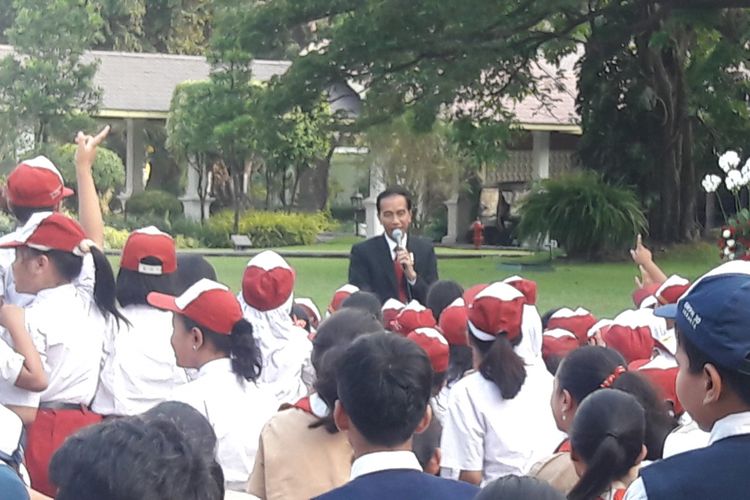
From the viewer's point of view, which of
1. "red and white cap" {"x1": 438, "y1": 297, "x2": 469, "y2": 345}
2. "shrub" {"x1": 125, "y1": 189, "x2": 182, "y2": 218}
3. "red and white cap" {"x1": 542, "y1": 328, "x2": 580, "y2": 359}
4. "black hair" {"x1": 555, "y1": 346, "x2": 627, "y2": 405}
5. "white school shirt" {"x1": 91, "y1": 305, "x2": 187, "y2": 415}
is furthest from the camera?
"shrub" {"x1": 125, "y1": 189, "x2": 182, "y2": 218}

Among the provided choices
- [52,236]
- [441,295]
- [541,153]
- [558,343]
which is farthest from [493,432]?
[541,153]

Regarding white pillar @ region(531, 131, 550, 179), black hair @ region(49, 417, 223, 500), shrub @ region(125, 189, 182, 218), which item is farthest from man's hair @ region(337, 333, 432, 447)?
white pillar @ region(531, 131, 550, 179)

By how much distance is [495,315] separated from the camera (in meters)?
4.85

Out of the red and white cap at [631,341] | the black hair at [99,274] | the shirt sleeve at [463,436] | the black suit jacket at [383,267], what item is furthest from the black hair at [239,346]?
the black suit jacket at [383,267]

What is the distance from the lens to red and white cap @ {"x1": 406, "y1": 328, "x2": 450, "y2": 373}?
4.77m

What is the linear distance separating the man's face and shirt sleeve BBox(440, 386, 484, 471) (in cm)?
335

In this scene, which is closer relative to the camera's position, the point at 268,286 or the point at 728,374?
the point at 728,374

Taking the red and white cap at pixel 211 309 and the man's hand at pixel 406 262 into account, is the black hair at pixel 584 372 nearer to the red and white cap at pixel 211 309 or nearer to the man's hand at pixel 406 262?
the red and white cap at pixel 211 309

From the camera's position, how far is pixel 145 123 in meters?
34.7

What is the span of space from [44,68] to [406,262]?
70.2ft

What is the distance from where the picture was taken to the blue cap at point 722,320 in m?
2.65

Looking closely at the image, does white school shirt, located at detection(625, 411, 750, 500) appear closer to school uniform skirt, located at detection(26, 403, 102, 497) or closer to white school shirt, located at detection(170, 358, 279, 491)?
white school shirt, located at detection(170, 358, 279, 491)

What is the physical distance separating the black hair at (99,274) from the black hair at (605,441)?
2.15m

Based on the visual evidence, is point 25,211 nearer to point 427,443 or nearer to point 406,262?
point 427,443
